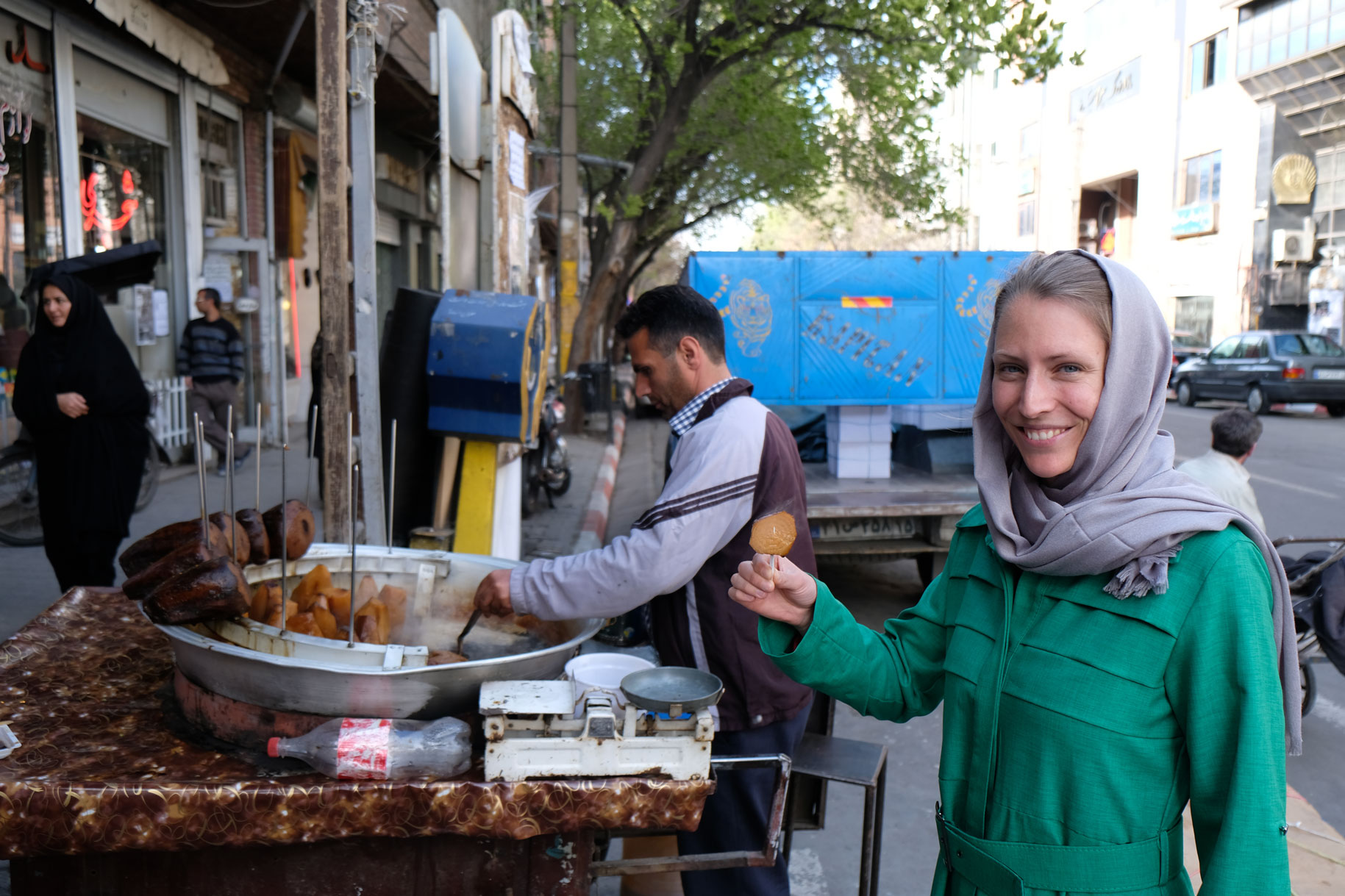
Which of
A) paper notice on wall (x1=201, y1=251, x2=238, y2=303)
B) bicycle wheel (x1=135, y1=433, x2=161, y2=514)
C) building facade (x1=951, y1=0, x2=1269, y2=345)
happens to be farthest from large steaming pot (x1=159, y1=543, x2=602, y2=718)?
building facade (x1=951, y1=0, x2=1269, y2=345)

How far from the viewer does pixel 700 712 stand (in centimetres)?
202

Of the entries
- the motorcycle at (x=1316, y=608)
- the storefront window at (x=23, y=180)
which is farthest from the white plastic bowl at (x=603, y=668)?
the storefront window at (x=23, y=180)

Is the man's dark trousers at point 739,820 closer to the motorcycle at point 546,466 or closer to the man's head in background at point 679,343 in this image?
the man's head in background at point 679,343

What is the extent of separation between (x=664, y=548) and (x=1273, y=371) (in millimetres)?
21283

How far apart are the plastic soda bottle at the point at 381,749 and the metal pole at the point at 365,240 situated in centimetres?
225

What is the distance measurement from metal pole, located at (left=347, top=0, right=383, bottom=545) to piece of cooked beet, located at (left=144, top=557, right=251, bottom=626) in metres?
1.94

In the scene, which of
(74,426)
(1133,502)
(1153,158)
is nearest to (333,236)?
(74,426)

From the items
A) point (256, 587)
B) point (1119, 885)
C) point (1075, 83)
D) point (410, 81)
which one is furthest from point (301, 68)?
point (1075, 83)

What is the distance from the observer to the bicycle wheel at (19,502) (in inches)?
265

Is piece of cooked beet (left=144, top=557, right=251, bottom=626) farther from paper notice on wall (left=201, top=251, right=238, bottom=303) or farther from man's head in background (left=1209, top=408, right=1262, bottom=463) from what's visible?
paper notice on wall (left=201, top=251, right=238, bottom=303)

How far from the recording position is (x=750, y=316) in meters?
7.20

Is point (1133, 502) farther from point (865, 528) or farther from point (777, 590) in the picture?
point (865, 528)

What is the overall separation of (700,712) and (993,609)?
641mm

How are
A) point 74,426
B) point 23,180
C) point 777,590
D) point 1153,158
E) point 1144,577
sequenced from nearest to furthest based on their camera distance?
1. point 1144,577
2. point 777,590
3. point 74,426
4. point 23,180
5. point 1153,158
